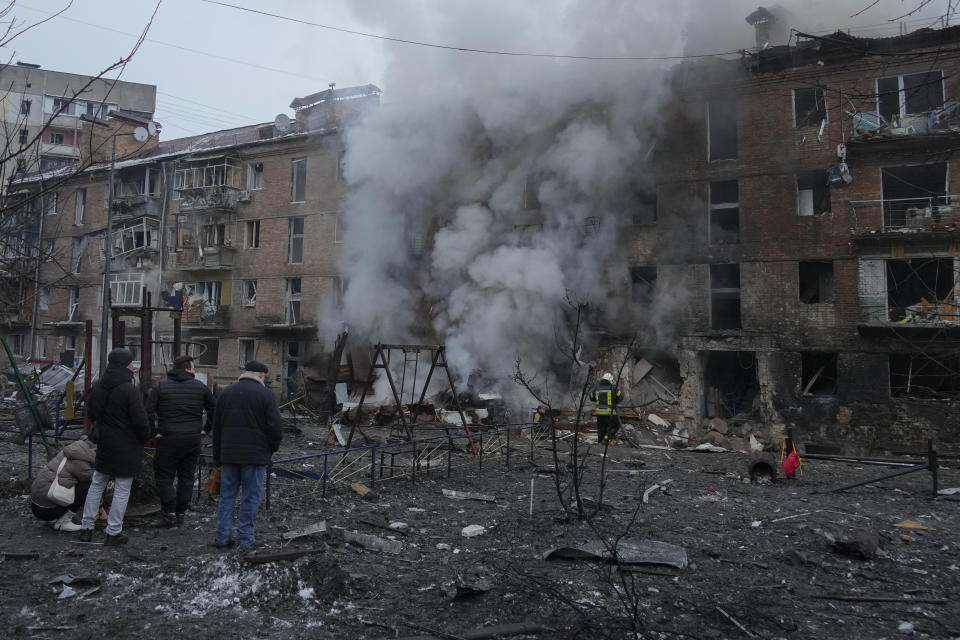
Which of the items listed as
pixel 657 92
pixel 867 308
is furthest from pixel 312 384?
pixel 867 308

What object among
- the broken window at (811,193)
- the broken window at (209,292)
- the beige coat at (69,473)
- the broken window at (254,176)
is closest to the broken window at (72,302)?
the broken window at (209,292)

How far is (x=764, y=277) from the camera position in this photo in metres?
17.2

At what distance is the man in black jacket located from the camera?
244 inches

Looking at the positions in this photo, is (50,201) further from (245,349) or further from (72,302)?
(72,302)

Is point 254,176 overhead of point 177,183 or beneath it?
beneath

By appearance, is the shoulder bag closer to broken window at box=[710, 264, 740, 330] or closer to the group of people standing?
the group of people standing

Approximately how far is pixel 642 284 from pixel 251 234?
16.1 metres

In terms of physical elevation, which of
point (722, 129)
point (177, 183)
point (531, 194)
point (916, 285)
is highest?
point (177, 183)

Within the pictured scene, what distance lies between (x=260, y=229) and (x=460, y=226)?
31.8 ft

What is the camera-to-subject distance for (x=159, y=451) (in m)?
6.16

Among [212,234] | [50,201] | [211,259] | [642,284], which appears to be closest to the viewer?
[50,201]

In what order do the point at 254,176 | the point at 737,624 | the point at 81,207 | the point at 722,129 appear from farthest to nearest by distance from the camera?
the point at 81,207
the point at 254,176
the point at 722,129
the point at 737,624

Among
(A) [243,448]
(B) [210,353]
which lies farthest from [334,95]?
(A) [243,448]

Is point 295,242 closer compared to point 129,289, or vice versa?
point 295,242
